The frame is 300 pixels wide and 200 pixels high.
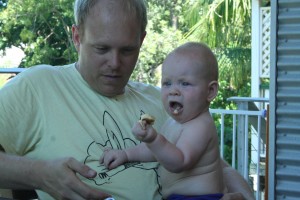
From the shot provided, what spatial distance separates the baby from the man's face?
0.28m

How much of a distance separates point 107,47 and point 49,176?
0.60m

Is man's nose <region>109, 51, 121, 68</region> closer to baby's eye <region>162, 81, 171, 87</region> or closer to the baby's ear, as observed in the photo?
baby's eye <region>162, 81, 171, 87</region>

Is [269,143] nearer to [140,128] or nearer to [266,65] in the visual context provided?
[140,128]

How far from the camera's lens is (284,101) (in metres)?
3.24

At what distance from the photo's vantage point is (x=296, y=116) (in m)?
3.19

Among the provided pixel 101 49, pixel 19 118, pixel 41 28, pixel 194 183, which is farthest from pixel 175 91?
pixel 41 28

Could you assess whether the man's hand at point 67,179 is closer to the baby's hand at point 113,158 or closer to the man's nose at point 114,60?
the baby's hand at point 113,158

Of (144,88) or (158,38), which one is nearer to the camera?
(144,88)

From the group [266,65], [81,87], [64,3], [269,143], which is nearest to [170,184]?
[81,87]

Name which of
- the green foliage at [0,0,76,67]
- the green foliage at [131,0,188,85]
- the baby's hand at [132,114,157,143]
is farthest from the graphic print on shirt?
the green foliage at [0,0,76,67]

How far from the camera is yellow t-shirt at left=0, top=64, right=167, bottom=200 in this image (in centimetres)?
186

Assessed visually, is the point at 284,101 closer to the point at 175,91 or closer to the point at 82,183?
the point at 175,91

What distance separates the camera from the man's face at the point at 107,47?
79.8 inches

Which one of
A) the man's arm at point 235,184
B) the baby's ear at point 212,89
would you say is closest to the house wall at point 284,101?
the man's arm at point 235,184
